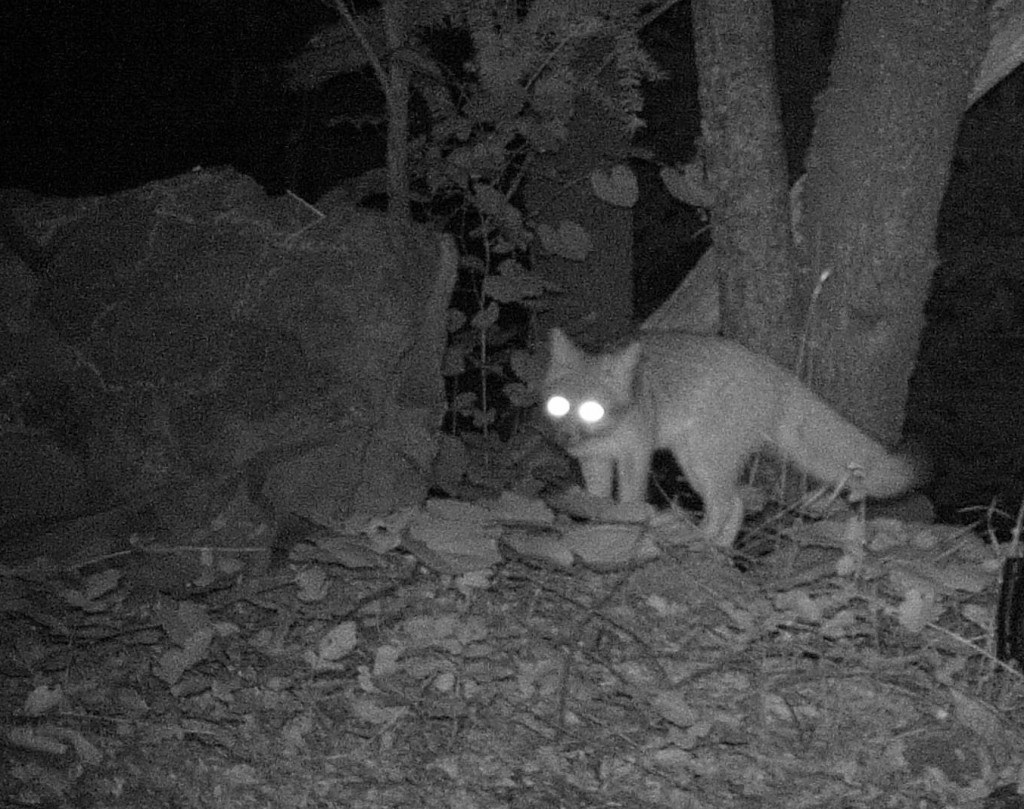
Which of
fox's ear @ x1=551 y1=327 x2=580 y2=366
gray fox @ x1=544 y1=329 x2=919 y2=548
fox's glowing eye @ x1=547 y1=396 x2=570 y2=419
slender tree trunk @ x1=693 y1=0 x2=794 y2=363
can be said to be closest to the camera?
slender tree trunk @ x1=693 y1=0 x2=794 y2=363

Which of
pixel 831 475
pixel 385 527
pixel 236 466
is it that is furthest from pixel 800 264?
pixel 236 466

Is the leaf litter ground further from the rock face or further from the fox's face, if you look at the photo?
the fox's face

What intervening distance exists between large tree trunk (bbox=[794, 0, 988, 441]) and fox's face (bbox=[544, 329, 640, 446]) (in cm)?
81

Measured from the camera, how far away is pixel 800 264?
5.55 meters

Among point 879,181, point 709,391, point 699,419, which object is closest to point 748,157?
point 879,181

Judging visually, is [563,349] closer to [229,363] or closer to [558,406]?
[558,406]

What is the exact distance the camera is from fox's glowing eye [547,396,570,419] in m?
5.76

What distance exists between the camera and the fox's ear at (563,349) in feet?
19.2

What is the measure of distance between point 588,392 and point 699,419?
1.72 ft

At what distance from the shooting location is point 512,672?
153 inches

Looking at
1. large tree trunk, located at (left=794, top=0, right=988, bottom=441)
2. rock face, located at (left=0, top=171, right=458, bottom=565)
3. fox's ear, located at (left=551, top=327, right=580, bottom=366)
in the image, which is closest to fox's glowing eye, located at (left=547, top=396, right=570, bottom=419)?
fox's ear, located at (left=551, top=327, right=580, bottom=366)

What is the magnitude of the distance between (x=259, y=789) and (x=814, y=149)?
360cm

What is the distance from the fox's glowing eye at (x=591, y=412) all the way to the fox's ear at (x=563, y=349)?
11.4 inches

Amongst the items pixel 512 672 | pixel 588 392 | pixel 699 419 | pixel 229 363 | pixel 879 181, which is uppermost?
pixel 879 181
